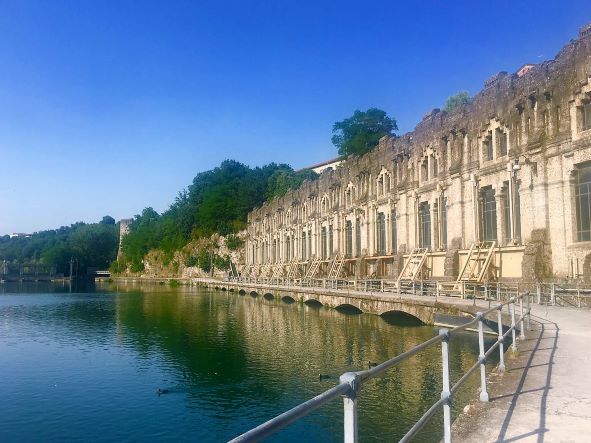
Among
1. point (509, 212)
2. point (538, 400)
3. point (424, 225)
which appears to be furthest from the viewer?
point (424, 225)

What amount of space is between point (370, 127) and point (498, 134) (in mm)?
41150

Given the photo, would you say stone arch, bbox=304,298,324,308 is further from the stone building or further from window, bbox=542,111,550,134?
window, bbox=542,111,550,134

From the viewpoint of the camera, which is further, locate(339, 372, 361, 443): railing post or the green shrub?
the green shrub

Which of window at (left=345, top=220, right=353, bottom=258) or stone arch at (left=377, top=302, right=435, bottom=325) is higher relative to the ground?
window at (left=345, top=220, right=353, bottom=258)

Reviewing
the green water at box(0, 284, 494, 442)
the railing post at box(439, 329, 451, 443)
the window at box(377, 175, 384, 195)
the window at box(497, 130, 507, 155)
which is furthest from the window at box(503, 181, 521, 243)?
the railing post at box(439, 329, 451, 443)

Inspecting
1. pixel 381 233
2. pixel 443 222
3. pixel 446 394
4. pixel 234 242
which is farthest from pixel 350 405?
pixel 234 242

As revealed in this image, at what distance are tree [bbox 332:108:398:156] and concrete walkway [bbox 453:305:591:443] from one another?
58564mm

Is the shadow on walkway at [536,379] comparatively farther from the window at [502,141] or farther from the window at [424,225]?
the window at [424,225]

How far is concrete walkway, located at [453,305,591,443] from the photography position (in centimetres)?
554

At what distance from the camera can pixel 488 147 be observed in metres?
29.7

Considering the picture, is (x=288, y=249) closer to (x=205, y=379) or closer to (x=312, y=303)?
(x=312, y=303)

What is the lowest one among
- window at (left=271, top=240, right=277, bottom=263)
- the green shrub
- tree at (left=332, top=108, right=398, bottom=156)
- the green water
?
the green water

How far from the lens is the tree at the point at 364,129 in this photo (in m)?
68.2

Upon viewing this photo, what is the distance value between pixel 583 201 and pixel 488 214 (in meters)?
6.70
